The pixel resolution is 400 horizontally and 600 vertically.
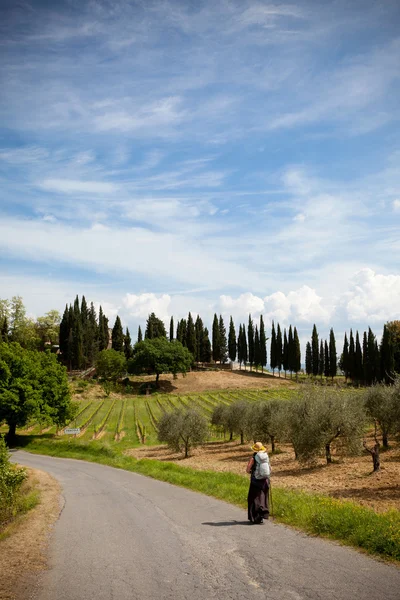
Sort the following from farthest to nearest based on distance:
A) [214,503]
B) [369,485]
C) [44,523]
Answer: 1. [369,485]
2. [214,503]
3. [44,523]

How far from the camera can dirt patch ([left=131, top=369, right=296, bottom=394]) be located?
101000 millimetres

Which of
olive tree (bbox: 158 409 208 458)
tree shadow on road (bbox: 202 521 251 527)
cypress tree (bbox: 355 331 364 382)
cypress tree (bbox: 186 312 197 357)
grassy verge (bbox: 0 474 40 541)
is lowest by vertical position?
olive tree (bbox: 158 409 208 458)

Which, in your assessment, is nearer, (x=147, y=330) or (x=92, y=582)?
(x=92, y=582)

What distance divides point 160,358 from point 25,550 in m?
94.4

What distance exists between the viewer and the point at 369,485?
21156 mm

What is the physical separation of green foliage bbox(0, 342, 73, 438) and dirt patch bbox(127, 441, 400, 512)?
1660 centimetres

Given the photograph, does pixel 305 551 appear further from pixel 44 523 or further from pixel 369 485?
pixel 369 485

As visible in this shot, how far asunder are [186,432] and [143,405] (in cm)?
4096

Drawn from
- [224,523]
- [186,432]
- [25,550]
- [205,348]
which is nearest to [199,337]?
[205,348]

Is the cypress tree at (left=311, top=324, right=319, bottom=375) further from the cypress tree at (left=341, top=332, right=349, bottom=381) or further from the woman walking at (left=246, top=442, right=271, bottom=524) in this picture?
the woman walking at (left=246, top=442, right=271, bottom=524)

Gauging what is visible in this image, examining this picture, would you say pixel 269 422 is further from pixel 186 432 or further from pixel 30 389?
pixel 30 389

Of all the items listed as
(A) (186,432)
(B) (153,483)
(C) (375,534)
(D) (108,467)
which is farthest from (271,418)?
(C) (375,534)

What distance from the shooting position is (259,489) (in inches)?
523

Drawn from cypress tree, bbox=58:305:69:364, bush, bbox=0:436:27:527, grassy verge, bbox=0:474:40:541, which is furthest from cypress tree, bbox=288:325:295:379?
bush, bbox=0:436:27:527
